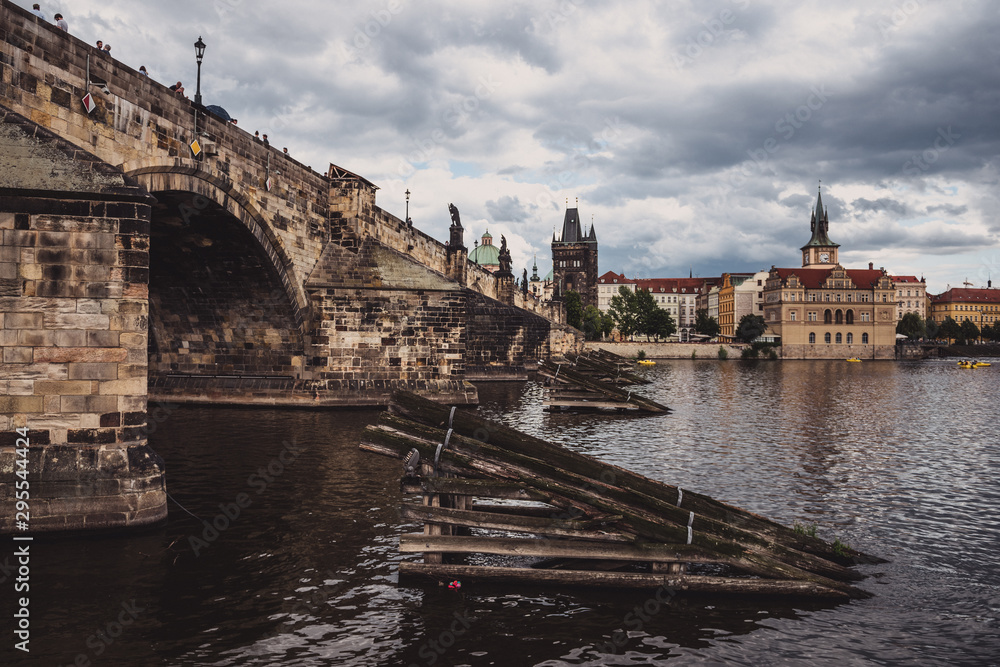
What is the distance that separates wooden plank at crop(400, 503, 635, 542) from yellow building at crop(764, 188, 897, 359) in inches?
3989

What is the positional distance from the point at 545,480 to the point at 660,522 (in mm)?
1241

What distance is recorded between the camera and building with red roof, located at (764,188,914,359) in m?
101

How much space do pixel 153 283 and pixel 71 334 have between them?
1456 centimetres

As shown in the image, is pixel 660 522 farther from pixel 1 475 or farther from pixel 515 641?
pixel 1 475

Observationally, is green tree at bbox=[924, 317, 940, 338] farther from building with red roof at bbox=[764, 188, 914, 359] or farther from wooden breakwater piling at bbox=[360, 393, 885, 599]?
wooden breakwater piling at bbox=[360, 393, 885, 599]

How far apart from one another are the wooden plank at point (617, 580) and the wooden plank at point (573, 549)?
0.72ft

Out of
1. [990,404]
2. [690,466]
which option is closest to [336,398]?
[690,466]

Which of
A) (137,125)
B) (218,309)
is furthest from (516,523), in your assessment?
(218,309)

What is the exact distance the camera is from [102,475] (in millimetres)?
8914

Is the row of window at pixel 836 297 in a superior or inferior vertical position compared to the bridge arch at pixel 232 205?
superior

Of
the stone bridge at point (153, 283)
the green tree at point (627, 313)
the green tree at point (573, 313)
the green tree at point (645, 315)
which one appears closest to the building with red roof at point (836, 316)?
the green tree at point (645, 315)

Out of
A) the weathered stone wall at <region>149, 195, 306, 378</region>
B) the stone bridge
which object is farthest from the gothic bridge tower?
the weathered stone wall at <region>149, 195, 306, 378</region>

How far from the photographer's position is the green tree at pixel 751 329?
10544cm

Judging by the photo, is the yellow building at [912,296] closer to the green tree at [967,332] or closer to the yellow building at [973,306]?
the yellow building at [973,306]
